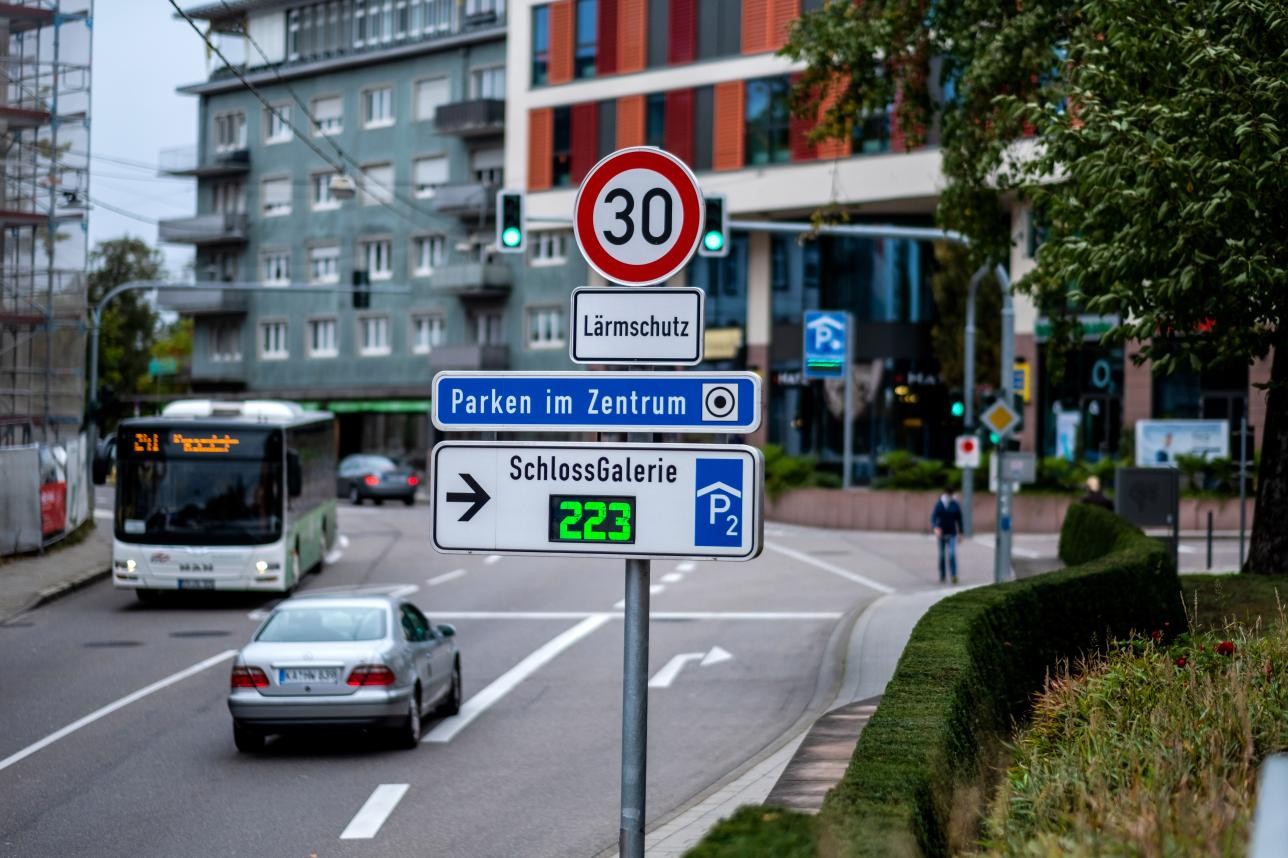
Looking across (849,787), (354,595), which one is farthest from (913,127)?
(849,787)

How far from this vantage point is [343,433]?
240 feet

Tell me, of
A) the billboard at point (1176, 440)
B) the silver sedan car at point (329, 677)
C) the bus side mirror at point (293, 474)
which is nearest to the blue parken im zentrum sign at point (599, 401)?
the silver sedan car at point (329, 677)

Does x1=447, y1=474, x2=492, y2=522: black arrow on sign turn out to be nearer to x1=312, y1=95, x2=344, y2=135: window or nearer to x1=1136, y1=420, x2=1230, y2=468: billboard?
x1=1136, y1=420, x2=1230, y2=468: billboard

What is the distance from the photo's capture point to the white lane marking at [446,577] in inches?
1273

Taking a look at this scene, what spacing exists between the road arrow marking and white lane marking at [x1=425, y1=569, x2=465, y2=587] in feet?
33.9

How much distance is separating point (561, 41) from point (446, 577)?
30.0m

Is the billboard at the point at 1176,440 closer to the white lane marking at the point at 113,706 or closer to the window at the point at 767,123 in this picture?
the window at the point at 767,123

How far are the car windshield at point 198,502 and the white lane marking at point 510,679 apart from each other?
537 centimetres

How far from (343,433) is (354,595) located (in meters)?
56.7

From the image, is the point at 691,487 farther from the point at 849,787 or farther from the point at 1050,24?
the point at 1050,24

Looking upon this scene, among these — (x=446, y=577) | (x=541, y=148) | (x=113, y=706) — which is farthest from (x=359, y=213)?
(x=113, y=706)

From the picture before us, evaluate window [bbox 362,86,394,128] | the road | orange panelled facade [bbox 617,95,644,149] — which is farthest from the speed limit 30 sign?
window [bbox 362,86,394,128]

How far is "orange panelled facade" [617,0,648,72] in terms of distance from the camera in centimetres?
5644

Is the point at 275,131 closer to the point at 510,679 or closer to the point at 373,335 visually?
the point at 373,335
